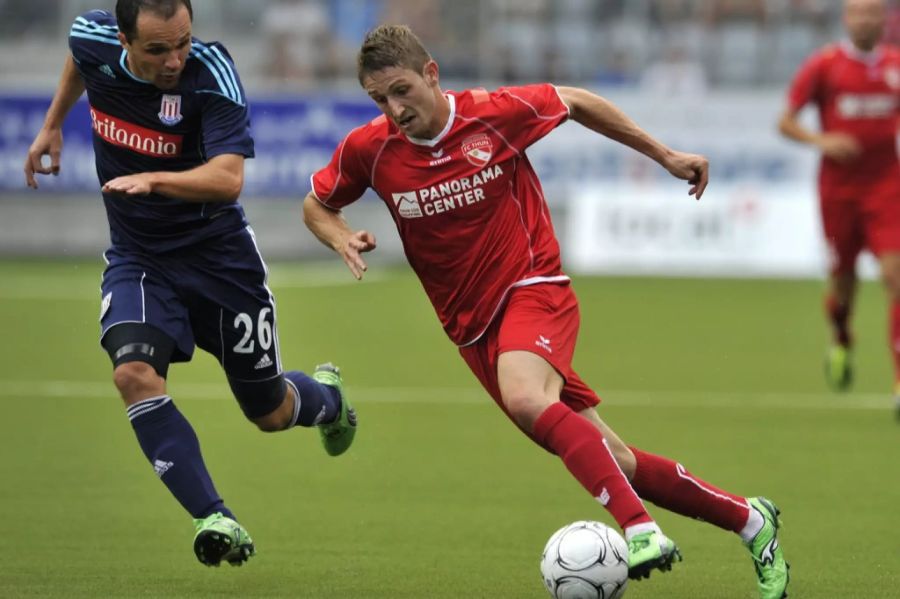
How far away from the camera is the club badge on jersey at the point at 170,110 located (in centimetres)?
575

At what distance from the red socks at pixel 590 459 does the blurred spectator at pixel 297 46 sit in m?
18.2

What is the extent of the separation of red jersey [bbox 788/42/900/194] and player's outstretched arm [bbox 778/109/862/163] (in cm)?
9

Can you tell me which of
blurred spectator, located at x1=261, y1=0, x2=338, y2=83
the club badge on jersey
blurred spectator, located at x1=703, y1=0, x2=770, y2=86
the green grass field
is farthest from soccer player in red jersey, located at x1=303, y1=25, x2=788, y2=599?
blurred spectator, located at x1=703, y1=0, x2=770, y2=86

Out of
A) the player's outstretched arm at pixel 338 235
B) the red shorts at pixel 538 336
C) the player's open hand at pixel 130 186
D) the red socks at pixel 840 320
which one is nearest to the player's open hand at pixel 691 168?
the red shorts at pixel 538 336

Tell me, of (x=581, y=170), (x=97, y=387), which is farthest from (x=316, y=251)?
(x=97, y=387)

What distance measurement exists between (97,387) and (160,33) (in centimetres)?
584

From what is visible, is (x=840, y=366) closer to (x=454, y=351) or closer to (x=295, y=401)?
(x=454, y=351)

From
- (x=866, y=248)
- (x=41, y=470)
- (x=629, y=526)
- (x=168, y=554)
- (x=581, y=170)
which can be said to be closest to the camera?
(x=629, y=526)

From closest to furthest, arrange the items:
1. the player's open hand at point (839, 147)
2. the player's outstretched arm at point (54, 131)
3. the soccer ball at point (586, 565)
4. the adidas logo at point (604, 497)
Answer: the soccer ball at point (586, 565) → the adidas logo at point (604, 497) → the player's outstretched arm at point (54, 131) → the player's open hand at point (839, 147)

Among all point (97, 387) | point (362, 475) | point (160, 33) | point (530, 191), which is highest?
point (160, 33)

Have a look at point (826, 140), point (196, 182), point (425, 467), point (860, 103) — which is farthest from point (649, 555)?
point (860, 103)

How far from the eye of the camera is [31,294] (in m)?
16.9

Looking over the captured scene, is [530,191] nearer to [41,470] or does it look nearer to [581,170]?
[41,470]

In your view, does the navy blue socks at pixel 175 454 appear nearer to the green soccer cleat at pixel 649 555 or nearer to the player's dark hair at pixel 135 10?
the player's dark hair at pixel 135 10
